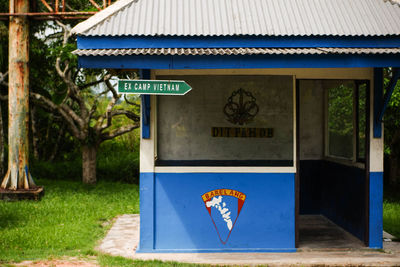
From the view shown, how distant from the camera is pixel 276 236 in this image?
752cm

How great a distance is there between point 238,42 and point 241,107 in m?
1.44

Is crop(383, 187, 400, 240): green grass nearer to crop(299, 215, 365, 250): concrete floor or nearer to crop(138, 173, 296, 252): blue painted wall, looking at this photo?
crop(299, 215, 365, 250): concrete floor

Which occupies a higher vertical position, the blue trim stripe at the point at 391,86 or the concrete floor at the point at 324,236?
the blue trim stripe at the point at 391,86

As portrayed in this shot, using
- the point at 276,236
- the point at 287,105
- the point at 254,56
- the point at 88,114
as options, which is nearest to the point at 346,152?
the point at 287,105

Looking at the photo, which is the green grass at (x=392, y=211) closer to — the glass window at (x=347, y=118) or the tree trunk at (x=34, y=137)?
the glass window at (x=347, y=118)

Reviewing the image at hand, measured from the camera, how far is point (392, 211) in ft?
37.4

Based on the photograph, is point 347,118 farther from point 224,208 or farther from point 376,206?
point 224,208

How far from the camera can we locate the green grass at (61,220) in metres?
7.91

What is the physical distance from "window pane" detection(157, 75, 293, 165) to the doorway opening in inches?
18.4

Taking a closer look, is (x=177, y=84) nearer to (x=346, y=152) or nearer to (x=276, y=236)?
(x=276, y=236)

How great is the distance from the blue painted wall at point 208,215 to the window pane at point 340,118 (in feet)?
7.34

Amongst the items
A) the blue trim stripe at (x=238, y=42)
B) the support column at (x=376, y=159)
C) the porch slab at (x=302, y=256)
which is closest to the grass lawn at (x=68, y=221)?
the porch slab at (x=302, y=256)

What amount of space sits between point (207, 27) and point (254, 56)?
1014 mm

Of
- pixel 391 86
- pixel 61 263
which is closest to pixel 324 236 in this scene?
pixel 391 86
